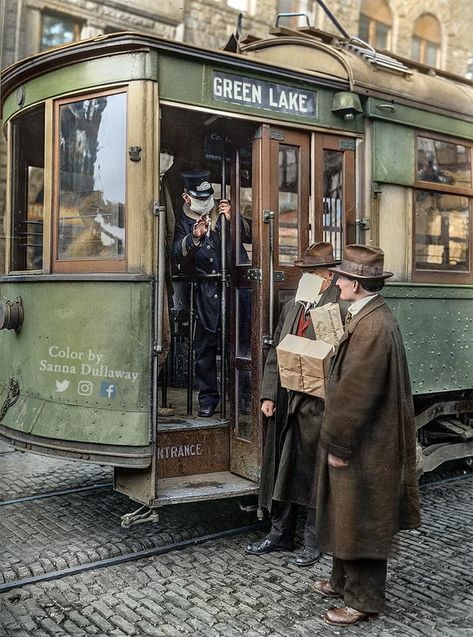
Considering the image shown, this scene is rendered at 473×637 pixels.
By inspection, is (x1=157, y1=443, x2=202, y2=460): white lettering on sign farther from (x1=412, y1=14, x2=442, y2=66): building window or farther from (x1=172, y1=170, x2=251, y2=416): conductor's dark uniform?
(x1=412, y1=14, x2=442, y2=66): building window

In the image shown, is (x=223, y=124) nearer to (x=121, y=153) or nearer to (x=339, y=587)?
(x=121, y=153)

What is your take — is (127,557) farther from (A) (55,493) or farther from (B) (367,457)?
(B) (367,457)

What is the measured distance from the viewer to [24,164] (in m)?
5.26

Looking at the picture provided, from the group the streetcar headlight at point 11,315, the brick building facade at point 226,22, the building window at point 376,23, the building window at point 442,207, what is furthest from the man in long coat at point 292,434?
the building window at point 376,23

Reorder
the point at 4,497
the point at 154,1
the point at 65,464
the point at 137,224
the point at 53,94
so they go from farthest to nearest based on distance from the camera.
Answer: the point at 154,1, the point at 65,464, the point at 4,497, the point at 53,94, the point at 137,224

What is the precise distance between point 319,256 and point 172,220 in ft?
4.30

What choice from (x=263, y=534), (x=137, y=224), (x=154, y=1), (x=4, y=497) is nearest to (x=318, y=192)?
(x=137, y=224)

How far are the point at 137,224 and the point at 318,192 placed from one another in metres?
1.47

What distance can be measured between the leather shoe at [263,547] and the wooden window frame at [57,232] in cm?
203

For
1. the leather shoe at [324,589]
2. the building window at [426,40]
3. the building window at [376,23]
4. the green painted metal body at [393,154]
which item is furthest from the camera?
the building window at [426,40]

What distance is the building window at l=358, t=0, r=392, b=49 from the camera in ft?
53.3

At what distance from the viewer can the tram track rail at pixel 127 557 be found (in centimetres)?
411

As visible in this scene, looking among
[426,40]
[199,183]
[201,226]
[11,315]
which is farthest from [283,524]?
[426,40]

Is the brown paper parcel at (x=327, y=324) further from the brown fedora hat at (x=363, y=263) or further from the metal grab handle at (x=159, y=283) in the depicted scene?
the metal grab handle at (x=159, y=283)
